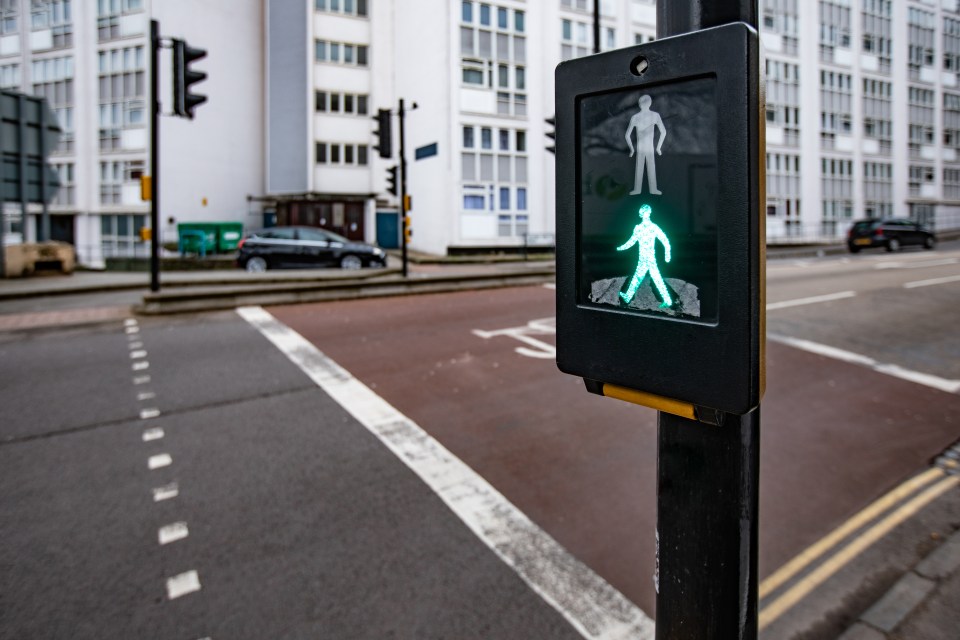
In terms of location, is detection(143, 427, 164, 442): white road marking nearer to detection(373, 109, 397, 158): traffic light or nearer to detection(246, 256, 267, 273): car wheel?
detection(373, 109, 397, 158): traffic light

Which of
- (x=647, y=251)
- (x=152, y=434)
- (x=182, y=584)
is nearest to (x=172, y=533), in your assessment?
(x=182, y=584)

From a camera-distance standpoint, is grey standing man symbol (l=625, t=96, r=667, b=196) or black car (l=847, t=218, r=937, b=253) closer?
grey standing man symbol (l=625, t=96, r=667, b=196)

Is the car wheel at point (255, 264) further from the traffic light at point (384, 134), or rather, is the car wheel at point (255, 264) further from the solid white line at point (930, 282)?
the solid white line at point (930, 282)

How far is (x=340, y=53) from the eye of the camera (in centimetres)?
3334

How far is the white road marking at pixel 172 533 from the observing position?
12.3 feet

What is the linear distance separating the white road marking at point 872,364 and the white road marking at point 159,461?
794cm

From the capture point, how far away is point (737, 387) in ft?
3.87

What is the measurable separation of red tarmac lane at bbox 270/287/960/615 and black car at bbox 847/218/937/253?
2382 centimetres

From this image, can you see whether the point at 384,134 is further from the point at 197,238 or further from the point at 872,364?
the point at 197,238

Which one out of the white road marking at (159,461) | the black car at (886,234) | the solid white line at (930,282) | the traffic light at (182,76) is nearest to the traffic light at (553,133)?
the white road marking at (159,461)

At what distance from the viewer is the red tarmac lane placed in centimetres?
406

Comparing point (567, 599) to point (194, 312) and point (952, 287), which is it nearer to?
point (194, 312)

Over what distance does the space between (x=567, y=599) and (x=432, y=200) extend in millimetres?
26916

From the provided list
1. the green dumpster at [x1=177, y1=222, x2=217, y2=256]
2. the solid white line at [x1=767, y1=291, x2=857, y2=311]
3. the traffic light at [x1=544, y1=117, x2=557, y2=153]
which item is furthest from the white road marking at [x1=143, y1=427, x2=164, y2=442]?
the green dumpster at [x1=177, y1=222, x2=217, y2=256]
